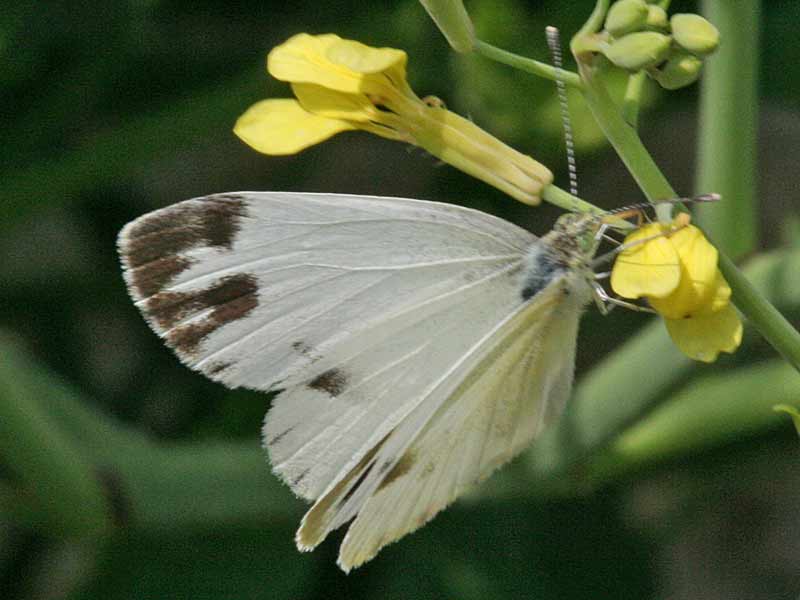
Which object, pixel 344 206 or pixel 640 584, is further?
pixel 640 584

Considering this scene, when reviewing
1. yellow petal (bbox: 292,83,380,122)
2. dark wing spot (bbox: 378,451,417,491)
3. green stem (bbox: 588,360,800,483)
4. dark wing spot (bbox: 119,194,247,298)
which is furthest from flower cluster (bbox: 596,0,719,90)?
green stem (bbox: 588,360,800,483)

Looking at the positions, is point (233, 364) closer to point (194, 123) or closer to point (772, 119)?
point (194, 123)

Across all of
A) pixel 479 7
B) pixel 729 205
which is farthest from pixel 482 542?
pixel 479 7

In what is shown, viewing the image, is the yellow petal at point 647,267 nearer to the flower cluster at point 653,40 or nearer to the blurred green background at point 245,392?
the flower cluster at point 653,40

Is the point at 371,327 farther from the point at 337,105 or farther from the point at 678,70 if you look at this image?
the point at 678,70

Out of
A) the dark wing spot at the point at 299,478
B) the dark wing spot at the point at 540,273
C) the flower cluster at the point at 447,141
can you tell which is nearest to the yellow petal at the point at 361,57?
the flower cluster at the point at 447,141

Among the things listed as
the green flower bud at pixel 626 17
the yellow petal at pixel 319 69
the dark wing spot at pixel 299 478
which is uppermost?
the green flower bud at pixel 626 17
